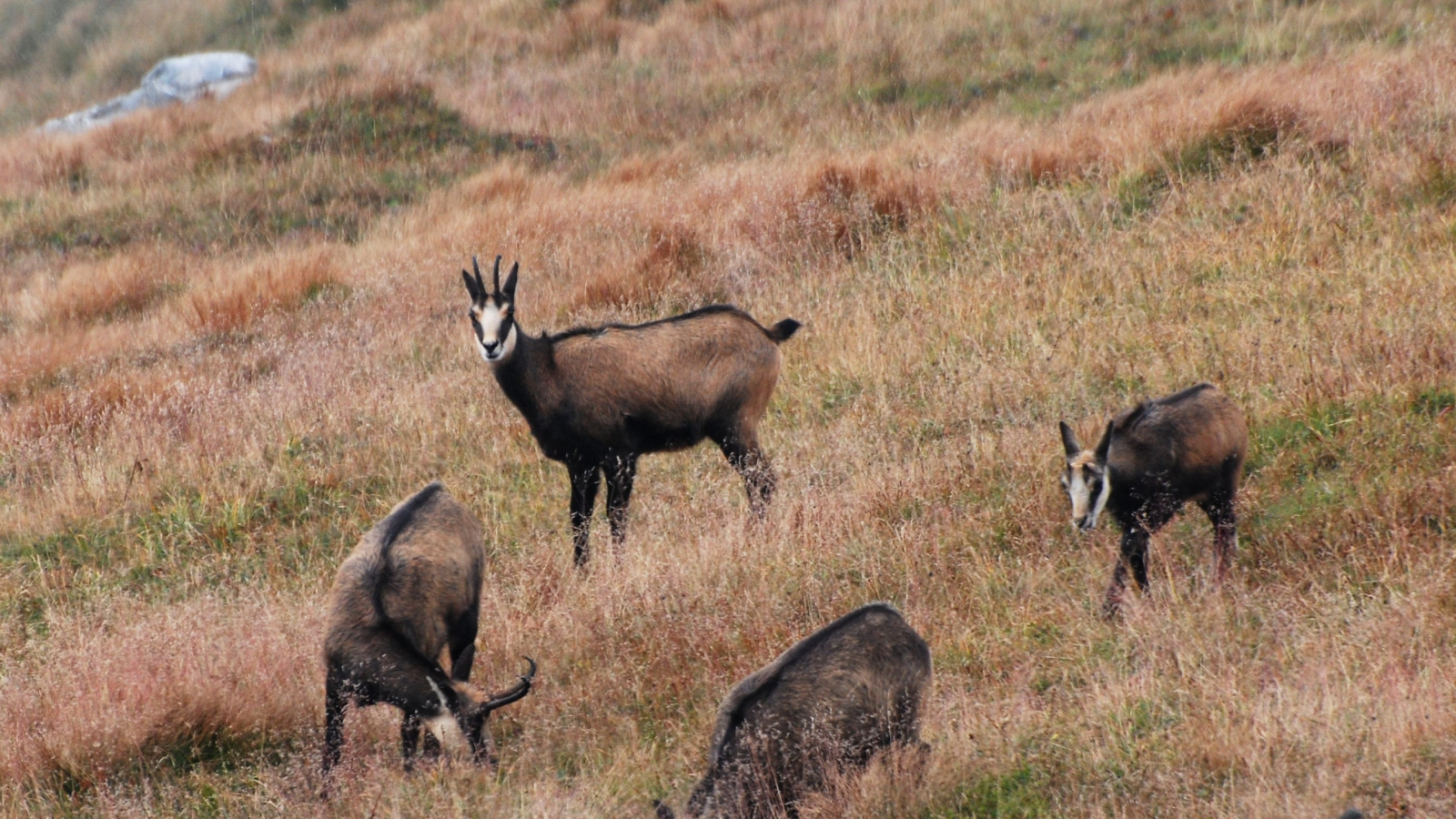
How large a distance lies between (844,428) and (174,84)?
20732mm

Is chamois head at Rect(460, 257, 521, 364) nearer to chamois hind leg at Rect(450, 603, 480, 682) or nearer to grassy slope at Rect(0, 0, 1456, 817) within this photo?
grassy slope at Rect(0, 0, 1456, 817)

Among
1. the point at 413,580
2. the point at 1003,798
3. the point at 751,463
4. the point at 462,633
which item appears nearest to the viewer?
the point at 1003,798

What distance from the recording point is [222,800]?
18.0ft

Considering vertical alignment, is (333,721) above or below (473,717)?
below

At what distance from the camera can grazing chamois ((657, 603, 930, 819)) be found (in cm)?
452

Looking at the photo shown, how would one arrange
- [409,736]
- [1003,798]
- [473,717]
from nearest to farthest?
1. [1003,798]
2. [473,717]
3. [409,736]

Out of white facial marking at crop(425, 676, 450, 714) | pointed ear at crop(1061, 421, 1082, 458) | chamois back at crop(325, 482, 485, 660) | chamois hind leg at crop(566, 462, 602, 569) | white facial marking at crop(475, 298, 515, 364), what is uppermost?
white facial marking at crop(475, 298, 515, 364)

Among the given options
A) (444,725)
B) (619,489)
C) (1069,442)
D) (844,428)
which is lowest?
(844,428)

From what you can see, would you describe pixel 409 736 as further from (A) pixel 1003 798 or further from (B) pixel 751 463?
(B) pixel 751 463

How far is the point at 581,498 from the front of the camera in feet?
25.3

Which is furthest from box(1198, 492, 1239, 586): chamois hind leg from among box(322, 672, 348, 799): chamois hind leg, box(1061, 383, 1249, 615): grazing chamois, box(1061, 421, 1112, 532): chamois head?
box(322, 672, 348, 799): chamois hind leg

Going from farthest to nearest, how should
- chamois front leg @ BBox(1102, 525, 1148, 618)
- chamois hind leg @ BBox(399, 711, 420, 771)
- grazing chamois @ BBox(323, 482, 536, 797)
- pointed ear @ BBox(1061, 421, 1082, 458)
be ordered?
chamois front leg @ BBox(1102, 525, 1148, 618), pointed ear @ BBox(1061, 421, 1082, 458), chamois hind leg @ BBox(399, 711, 420, 771), grazing chamois @ BBox(323, 482, 536, 797)

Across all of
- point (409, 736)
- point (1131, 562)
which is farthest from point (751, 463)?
point (409, 736)

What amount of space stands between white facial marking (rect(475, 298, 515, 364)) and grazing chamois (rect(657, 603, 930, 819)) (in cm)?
291
